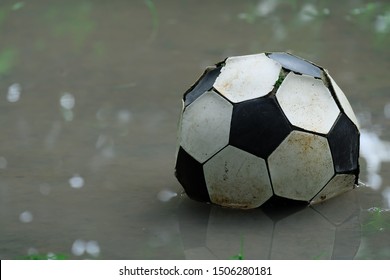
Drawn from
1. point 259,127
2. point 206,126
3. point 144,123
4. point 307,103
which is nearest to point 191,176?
point 206,126

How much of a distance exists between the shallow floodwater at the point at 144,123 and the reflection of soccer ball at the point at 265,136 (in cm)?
13

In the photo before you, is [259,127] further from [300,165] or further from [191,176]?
[191,176]

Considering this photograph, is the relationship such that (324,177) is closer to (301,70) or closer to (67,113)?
(301,70)

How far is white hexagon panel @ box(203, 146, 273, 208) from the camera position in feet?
10.8

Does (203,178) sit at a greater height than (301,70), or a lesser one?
lesser

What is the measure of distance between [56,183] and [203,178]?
0.69 metres

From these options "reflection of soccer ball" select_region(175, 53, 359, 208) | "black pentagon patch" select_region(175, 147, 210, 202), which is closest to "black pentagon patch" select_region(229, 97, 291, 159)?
"reflection of soccer ball" select_region(175, 53, 359, 208)

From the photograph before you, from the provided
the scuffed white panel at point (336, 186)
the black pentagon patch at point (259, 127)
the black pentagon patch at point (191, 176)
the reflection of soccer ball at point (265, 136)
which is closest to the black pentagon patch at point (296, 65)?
the reflection of soccer ball at point (265, 136)

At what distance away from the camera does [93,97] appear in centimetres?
473

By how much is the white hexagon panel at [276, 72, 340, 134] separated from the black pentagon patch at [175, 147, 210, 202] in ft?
1.28

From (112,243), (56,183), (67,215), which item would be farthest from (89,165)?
(112,243)

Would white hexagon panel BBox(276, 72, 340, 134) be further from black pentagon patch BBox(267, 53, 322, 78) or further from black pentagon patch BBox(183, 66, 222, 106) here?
black pentagon patch BBox(183, 66, 222, 106)
